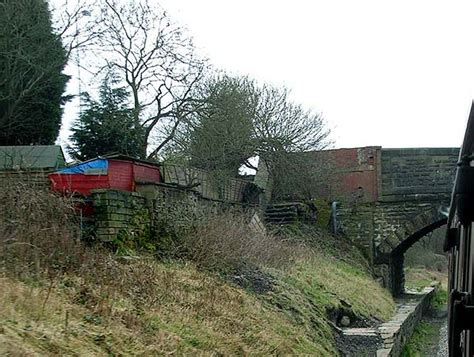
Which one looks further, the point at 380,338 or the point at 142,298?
the point at 380,338

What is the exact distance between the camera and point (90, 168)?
38.7ft

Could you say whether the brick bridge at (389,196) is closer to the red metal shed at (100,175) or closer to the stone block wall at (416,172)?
the stone block wall at (416,172)

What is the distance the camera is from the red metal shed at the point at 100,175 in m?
11.2

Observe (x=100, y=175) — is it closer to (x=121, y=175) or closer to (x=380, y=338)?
(x=121, y=175)

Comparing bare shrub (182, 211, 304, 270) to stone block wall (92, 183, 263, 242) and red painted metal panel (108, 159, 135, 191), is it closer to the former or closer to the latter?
stone block wall (92, 183, 263, 242)

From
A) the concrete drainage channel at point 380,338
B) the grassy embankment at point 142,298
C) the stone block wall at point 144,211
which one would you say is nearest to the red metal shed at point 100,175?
the stone block wall at point 144,211

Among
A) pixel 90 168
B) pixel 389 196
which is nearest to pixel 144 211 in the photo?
pixel 90 168

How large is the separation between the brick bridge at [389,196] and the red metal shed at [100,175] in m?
13.9

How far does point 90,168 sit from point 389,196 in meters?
16.1

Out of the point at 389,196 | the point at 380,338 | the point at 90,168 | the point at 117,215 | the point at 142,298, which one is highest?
the point at 90,168

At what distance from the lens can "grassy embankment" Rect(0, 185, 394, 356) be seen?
5.20 meters

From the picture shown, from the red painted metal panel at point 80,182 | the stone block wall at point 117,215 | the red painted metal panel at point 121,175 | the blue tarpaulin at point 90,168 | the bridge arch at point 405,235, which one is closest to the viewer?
the stone block wall at point 117,215

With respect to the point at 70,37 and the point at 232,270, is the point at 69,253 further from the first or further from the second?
the point at 70,37

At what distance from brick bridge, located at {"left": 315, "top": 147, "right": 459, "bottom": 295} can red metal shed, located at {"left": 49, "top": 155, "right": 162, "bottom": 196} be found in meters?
13.9
